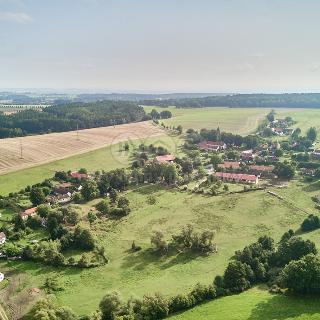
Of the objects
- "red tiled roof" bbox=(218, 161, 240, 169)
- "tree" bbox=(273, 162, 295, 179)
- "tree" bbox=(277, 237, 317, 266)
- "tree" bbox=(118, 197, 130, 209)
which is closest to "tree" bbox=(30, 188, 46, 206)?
"tree" bbox=(118, 197, 130, 209)

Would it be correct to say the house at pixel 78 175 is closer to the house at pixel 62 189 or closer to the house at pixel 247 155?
the house at pixel 62 189

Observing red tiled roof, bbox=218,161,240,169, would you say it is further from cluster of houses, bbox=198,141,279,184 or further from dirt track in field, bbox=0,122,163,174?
dirt track in field, bbox=0,122,163,174

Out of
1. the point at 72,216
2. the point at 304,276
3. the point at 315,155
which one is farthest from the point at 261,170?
the point at 304,276

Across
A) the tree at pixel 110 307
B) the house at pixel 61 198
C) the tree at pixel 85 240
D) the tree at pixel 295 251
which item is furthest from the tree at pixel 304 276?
the house at pixel 61 198

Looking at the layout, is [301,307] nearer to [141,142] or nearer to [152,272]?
[152,272]

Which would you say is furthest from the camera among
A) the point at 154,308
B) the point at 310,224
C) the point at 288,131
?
the point at 288,131

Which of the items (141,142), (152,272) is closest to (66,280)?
(152,272)

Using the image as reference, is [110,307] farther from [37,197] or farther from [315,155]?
[315,155]

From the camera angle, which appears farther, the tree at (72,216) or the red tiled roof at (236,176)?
the red tiled roof at (236,176)
